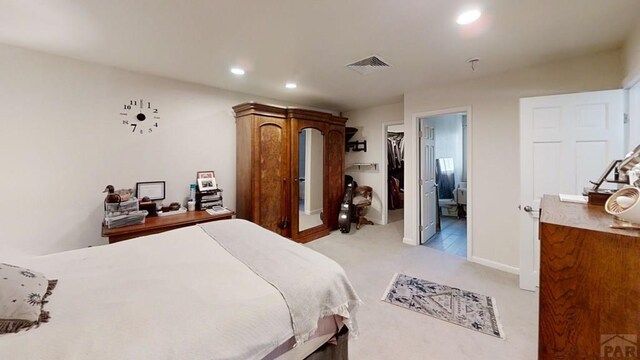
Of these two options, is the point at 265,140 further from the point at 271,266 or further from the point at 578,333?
the point at 578,333

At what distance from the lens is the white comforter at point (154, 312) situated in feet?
2.72

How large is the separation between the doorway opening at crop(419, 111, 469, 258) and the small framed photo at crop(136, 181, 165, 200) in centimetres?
361

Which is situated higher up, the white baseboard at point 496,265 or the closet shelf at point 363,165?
the closet shelf at point 363,165

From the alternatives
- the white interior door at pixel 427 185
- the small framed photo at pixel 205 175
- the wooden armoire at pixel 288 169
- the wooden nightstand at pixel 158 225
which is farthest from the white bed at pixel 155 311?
the white interior door at pixel 427 185

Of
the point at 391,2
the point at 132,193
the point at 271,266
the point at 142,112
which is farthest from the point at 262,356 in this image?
the point at 142,112

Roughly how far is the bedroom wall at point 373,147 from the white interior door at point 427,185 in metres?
0.82

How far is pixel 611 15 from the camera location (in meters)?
1.77

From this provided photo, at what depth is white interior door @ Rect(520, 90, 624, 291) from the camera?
83.7 inches

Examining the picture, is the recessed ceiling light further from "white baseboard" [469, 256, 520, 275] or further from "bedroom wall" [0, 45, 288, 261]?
"bedroom wall" [0, 45, 288, 261]

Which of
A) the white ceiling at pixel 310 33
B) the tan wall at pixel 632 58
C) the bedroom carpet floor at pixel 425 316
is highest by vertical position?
the white ceiling at pixel 310 33

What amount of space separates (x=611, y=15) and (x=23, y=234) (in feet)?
17.1

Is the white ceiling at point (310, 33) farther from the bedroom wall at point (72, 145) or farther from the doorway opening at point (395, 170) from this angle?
the doorway opening at point (395, 170)

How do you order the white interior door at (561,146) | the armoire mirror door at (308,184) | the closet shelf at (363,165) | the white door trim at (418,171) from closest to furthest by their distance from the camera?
the white interior door at (561,146) < the white door trim at (418,171) < the armoire mirror door at (308,184) < the closet shelf at (363,165)

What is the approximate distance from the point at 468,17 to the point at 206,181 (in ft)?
10.8
